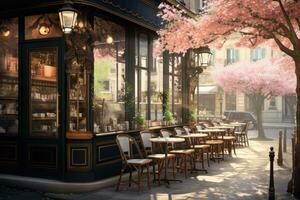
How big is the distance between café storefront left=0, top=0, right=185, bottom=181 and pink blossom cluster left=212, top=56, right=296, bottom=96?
1262 cm

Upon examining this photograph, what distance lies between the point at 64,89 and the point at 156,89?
4.77 meters

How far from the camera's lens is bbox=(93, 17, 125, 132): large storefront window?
10.3 m

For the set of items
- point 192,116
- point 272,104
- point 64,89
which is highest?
point 64,89

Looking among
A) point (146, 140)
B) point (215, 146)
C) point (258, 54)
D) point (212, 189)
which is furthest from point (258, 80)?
point (258, 54)

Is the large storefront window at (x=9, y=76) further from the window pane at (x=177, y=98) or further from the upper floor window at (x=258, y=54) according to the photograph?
the upper floor window at (x=258, y=54)

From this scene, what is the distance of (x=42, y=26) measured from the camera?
10.0m

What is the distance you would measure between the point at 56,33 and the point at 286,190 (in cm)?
626

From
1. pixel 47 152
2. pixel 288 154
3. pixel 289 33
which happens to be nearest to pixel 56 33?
pixel 47 152

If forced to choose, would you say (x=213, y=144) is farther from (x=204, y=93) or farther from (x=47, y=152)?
(x=204, y=93)

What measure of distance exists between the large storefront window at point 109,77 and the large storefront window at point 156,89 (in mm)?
2052

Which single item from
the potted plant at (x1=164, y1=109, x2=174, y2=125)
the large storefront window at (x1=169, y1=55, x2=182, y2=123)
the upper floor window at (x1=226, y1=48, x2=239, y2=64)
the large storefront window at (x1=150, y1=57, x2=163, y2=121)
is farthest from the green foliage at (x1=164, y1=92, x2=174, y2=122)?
the upper floor window at (x1=226, y1=48, x2=239, y2=64)

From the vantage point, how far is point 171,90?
601 inches

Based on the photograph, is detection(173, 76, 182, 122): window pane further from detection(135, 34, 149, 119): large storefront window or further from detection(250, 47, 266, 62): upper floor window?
detection(250, 47, 266, 62): upper floor window

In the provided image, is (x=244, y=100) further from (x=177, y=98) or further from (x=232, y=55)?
(x=177, y=98)
